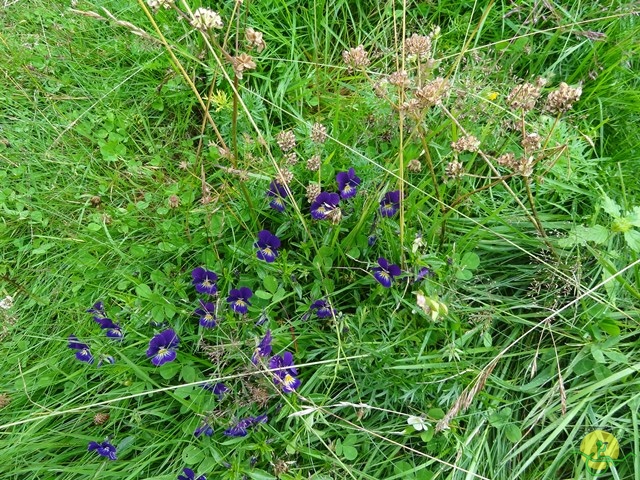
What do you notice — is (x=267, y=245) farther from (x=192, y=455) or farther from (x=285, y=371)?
(x=192, y=455)

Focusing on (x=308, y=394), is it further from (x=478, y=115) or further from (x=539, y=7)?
(x=539, y=7)

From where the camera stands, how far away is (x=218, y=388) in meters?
1.80

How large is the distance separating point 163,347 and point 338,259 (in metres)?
0.72

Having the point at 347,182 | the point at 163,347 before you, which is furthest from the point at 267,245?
the point at 163,347

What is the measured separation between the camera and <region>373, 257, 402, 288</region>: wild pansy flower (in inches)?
72.1

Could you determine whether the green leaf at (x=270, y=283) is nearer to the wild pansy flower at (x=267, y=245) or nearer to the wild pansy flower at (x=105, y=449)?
the wild pansy flower at (x=267, y=245)

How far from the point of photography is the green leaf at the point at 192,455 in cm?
178

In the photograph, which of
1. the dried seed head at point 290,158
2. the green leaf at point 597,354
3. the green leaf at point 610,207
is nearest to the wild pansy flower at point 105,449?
the dried seed head at point 290,158

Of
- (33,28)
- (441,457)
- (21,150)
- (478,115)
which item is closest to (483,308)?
(441,457)

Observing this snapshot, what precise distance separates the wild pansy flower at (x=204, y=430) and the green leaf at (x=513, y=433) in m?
1.02

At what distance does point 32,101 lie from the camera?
268 centimetres

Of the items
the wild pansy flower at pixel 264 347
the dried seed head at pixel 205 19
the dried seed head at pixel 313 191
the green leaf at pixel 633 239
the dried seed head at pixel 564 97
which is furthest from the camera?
the dried seed head at pixel 313 191

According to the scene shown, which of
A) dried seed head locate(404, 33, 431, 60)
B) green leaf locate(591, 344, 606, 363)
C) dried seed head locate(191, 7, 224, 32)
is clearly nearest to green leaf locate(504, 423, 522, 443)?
green leaf locate(591, 344, 606, 363)

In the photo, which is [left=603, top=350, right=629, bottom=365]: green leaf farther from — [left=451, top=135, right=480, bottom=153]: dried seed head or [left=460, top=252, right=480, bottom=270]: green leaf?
[left=451, top=135, right=480, bottom=153]: dried seed head
